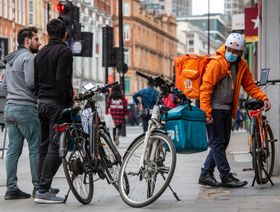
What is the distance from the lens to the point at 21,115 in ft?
29.9

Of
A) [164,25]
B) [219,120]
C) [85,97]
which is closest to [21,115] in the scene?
[85,97]

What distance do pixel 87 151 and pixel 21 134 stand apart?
1.01 metres

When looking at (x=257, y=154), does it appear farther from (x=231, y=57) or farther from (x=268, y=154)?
(x=231, y=57)

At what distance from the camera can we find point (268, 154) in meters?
10.1

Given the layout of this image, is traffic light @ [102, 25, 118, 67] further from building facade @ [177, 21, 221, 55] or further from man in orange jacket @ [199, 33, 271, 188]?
building facade @ [177, 21, 221, 55]

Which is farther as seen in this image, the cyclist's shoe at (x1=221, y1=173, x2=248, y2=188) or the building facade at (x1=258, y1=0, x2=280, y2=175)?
the building facade at (x1=258, y1=0, x2=280, y2=175)

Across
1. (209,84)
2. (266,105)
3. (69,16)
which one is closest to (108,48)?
(69,16)

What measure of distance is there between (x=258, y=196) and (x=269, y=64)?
237 cm

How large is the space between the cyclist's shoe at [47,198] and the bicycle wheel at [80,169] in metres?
0.32

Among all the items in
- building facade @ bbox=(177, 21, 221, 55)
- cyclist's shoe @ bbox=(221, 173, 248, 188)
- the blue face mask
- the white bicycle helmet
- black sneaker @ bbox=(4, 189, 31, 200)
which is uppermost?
building facade @ bbox=(177, 21, 221, 55)

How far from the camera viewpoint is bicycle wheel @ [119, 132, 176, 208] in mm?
7836

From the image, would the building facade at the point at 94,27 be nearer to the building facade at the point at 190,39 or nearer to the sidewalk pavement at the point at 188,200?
the sidewalk pavement at the point at 188,200

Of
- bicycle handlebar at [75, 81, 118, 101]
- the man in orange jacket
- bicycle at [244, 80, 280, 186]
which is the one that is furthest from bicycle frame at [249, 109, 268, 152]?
bicycle handlebar at [75, 81, 118, 101]

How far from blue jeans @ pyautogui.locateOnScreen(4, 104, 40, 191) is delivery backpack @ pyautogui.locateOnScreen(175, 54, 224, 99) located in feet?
5.45
